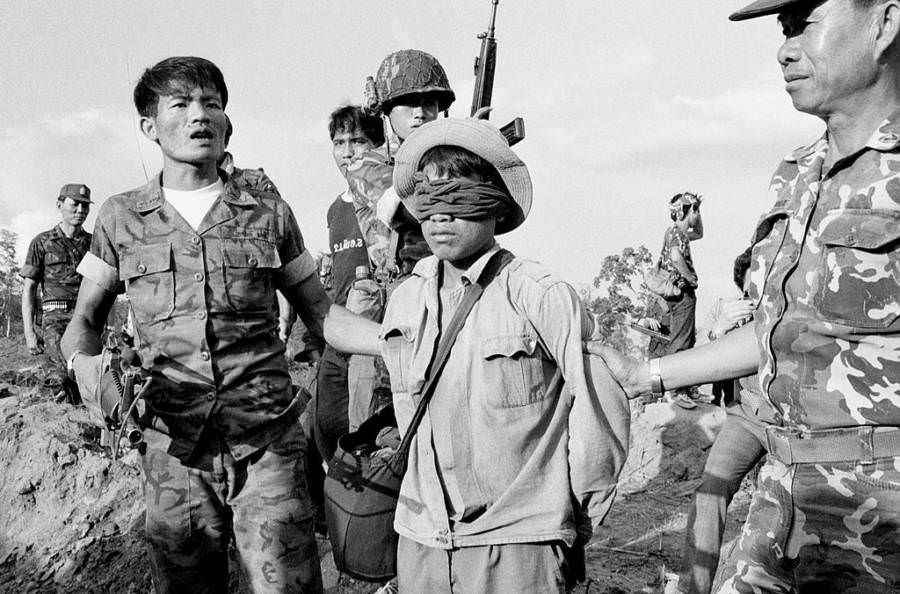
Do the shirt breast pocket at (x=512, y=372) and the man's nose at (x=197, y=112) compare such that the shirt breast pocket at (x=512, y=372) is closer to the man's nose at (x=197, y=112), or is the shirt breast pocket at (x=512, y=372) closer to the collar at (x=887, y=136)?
the collar at (x=887, y=136)

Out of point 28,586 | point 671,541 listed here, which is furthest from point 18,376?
point 671,541

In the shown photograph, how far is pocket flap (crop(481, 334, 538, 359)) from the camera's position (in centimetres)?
252

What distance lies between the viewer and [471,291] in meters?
2.68

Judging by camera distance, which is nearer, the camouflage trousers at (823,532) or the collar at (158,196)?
the camouflage trousers at (823,532)

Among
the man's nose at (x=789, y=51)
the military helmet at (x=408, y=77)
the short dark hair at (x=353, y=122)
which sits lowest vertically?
the man's nose at (x=789, y=51)

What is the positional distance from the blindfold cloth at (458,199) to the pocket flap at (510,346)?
0.41m

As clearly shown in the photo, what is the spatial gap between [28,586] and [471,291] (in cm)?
467

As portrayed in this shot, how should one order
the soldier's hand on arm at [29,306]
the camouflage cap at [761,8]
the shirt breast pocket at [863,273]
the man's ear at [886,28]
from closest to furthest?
1. the shirt breast pocket at [863,273]
2. the man's ear at [886,28]
3. the camouflage cap at [761,8]
4. the soldier's hand on arm at [29,306]

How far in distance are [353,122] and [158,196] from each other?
2672 mm

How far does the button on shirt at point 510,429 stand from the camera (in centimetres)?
246

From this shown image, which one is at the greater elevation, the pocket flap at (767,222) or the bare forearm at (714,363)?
the pocket flap at (767,222)

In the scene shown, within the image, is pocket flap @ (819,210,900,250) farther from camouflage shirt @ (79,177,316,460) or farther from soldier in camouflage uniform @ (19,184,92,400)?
soldier in camouflage uniform @ (19,184,92,400)

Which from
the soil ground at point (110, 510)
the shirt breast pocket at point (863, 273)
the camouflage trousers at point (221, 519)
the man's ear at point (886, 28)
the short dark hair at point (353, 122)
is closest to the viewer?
the shirt breast pocket at point (863, 273)

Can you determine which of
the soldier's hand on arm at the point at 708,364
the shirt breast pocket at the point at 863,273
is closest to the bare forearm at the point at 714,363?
the soldier's hand on arm at the point at 708,364
